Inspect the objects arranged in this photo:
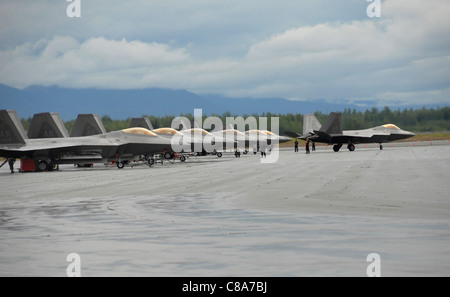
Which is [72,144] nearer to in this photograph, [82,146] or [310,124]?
[82,146]

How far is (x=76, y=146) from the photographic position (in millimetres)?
38344

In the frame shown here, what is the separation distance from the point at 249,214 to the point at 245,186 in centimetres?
831

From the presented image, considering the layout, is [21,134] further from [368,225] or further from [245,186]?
[368,225]

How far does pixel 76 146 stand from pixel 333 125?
32319 mm

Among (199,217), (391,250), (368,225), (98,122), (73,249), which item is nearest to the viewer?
Result: (391,250)

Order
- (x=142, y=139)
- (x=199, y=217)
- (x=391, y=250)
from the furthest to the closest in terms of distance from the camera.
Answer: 1. (x=142, y=139)
2. (x=199, y=217)
3. (x=391, y=250)

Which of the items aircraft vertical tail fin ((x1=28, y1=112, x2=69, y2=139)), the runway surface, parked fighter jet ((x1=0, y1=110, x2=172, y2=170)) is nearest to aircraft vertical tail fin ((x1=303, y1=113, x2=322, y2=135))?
parked fighter jet ((x1=0, y1=110, x2=172, y2=170))

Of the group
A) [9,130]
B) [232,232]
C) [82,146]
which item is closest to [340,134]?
[82,146]

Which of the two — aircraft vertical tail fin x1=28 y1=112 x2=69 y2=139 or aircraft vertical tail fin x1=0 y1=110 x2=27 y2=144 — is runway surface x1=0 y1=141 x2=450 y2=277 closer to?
aircraft vertical tail fin x1=0 y1=110 x2=27 y2=144

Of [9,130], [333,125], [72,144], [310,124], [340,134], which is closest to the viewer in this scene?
[72,144]

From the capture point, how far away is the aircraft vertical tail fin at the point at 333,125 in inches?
2498

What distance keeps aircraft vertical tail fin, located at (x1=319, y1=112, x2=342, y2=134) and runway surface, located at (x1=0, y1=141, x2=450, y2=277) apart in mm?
44132

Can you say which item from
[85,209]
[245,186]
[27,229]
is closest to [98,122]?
[245,186]

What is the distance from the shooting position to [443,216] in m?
11.8
